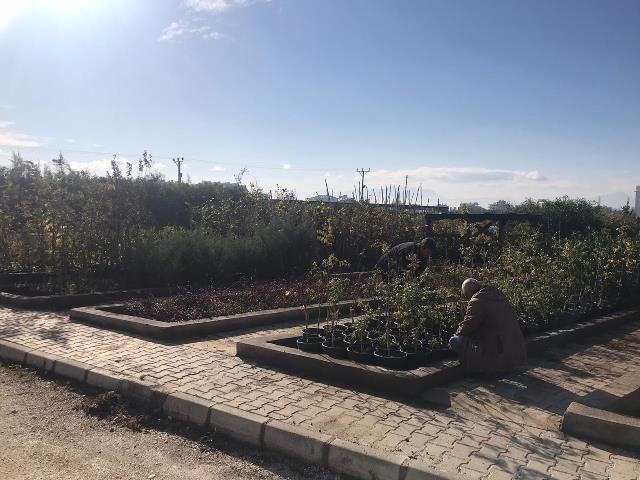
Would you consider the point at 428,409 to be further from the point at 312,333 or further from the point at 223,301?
the point at 223,301

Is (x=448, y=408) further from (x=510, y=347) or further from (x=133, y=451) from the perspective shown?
(x=133, y=451)

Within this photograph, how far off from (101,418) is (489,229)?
13460 millimetres

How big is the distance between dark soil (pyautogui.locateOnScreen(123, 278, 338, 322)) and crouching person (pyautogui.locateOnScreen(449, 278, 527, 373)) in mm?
2471

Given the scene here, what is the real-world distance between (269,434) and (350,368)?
152cm

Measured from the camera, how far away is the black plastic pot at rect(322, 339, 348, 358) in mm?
6496

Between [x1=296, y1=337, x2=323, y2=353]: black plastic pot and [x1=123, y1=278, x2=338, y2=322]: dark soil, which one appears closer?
[x1=296, y1=337, x2=323, y2=353]: black plastic pot

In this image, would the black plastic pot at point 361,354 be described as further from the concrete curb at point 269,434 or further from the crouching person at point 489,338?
the concrete curb at point 269,434

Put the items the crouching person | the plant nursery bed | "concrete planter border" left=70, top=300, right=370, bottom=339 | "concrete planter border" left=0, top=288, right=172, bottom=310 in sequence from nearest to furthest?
the plant nursery bed, the crouching person, "concrete planter border" left=70, top=300, right=370, bottom=339, "concrete planter border" left=0, top=288, right=172, bottom=310

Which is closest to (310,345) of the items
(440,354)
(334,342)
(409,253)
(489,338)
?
(334,342)

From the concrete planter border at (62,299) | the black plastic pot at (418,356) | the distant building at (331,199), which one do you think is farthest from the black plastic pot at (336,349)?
the distant building at (331,199)

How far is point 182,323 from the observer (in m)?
8.09

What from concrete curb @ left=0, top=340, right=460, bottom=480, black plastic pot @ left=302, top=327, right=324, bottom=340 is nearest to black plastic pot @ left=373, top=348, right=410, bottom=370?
black plastic pot @ left=302, top=327, right=324, bottom=340

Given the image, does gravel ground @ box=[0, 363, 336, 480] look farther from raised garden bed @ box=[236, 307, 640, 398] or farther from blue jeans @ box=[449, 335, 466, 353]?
blue jeans @ box=[449, 335, 466, 353]

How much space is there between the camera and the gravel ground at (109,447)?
171 inches
